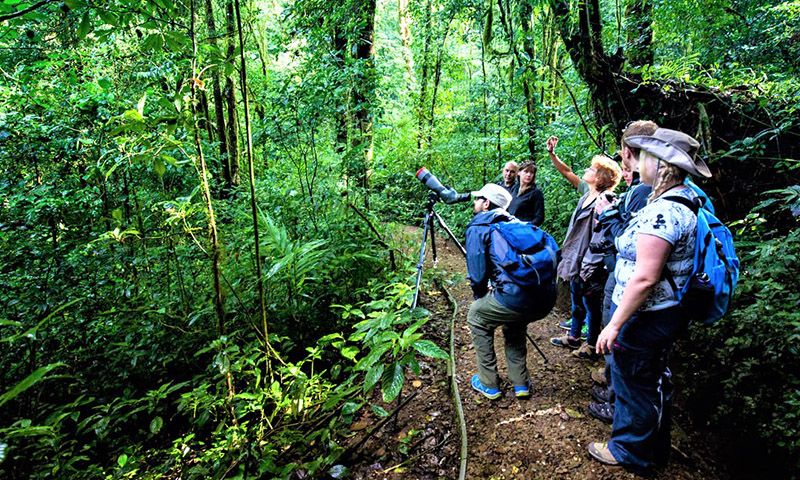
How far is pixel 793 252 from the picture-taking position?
10.3 feet

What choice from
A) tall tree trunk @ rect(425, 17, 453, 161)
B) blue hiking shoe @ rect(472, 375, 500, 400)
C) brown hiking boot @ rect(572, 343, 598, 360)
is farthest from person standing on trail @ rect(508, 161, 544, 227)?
tall tree trunk @ rect(425, 17, 453, 161)

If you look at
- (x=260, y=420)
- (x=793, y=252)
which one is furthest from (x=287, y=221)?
(x=793, y=252)

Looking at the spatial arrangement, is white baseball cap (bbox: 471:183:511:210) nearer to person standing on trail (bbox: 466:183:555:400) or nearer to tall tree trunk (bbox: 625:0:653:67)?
person standing on trail (bbox: 466:183:555:400)

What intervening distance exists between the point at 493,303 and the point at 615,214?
1.25m

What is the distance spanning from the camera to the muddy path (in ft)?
8.29

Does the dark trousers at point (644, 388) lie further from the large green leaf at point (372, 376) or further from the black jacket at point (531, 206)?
the black jacket at point (531, 206)

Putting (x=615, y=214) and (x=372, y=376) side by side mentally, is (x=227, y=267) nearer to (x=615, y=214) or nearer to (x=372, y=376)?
(x=372, y=376)

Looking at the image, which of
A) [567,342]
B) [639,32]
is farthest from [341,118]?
[639,32]

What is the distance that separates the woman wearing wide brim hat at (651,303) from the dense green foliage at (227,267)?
1.08 metres

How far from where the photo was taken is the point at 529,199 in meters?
4.82

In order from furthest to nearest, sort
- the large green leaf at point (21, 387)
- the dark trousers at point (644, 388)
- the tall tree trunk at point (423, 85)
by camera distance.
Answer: the tall tree trunk at point (423, 85) < the dark trousers at point (644, 388) < the large green leaf at point (21, 387)

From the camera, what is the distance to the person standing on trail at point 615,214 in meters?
2.56

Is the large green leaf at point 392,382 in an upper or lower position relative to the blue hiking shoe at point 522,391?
upper

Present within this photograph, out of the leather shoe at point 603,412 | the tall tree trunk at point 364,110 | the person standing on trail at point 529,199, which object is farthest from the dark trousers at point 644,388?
the tall tree trunk at point 364,110
